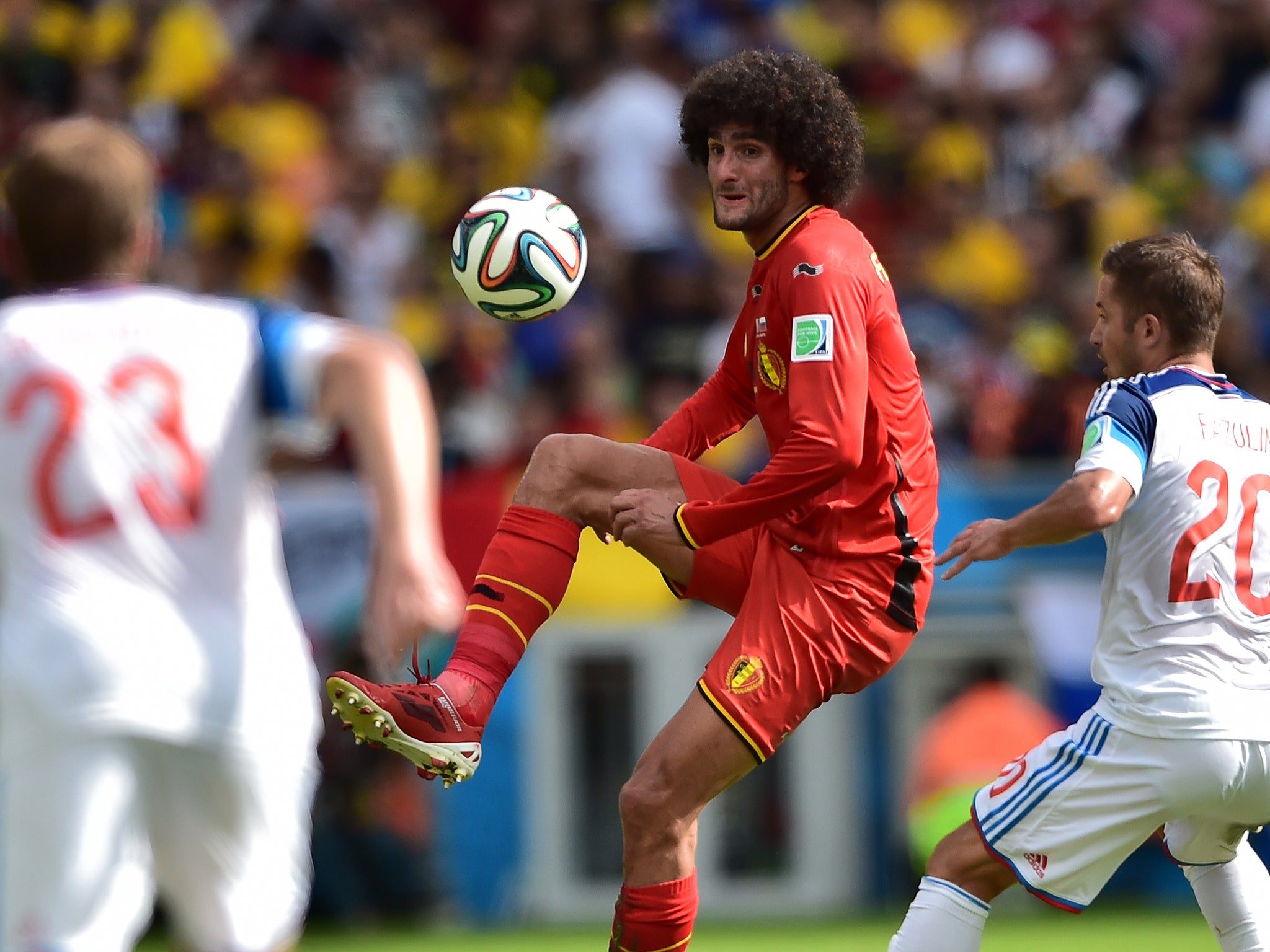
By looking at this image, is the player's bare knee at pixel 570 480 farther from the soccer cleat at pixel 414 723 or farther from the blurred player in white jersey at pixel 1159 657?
the blurred player in white jersey at pixel 1159 657

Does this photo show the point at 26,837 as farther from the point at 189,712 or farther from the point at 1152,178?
the point at 1152,178

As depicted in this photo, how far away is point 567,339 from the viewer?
11.2 metres

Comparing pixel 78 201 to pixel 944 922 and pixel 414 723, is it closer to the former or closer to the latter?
pixel 414 723

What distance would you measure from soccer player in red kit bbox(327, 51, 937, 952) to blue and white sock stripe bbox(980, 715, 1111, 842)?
60 centimetres

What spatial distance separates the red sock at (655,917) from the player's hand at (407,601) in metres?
1.97

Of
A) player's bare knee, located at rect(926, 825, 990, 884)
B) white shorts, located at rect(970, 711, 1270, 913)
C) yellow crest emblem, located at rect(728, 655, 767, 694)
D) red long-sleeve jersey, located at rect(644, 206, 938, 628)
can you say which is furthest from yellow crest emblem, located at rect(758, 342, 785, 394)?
player's bare knee, located at rect(926, 825, 990, 884)

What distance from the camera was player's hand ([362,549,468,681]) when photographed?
3260 millimetres

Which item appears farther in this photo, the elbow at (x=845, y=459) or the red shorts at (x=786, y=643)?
the red shorts at (x=786, y=643)

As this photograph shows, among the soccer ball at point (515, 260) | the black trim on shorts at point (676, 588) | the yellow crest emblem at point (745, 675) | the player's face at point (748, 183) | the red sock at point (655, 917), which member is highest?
the player's face at point (748, 183)

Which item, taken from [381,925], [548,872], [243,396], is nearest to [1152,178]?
[548,872]

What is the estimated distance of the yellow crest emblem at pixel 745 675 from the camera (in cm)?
504

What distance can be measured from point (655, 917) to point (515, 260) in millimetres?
2069

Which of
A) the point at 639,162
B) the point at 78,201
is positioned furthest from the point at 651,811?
the point at 639,162

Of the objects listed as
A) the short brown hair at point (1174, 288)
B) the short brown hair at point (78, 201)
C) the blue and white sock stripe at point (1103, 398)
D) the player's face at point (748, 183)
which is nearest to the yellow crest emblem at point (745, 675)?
the blue and white sock stripe at point (1103, 398)
